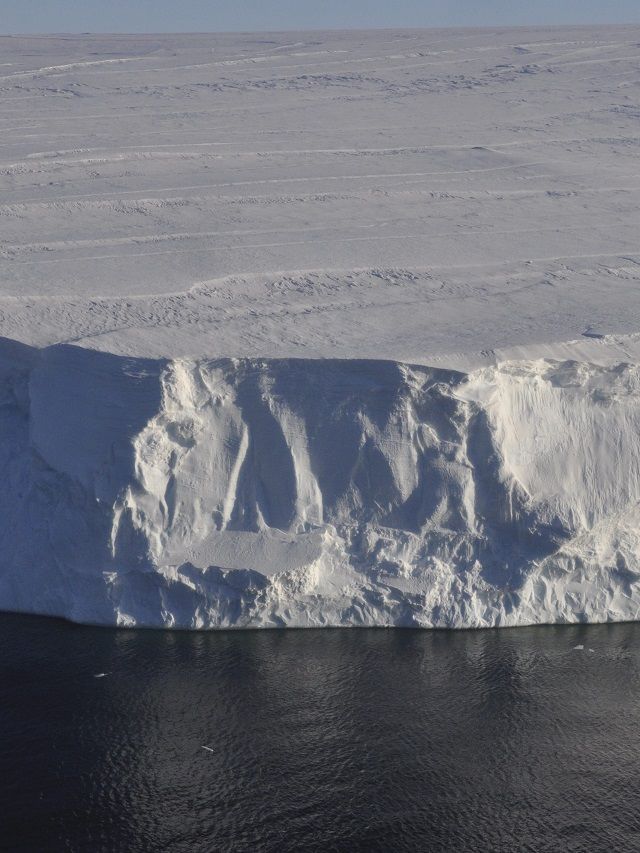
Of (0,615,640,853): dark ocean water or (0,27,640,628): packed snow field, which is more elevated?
(0,27,640,628): packed snow field

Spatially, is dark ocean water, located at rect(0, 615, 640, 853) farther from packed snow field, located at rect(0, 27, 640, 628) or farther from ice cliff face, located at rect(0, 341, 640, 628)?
packed snow field, located at rect(0, 27, 640, 628)

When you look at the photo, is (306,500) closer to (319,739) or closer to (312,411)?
(312,411)

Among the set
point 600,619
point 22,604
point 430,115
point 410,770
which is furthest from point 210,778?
point 430,115

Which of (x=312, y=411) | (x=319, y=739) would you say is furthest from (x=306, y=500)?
(x=319, y=739)

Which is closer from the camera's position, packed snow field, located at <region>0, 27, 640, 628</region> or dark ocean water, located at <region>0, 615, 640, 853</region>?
dark ocean water, located at <region>0, 615, 640, 853</region>

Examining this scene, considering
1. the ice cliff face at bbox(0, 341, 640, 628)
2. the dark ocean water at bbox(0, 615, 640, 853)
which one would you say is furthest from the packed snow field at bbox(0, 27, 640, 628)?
the dark ocean water at bbox(0, 615, 640, 853)
